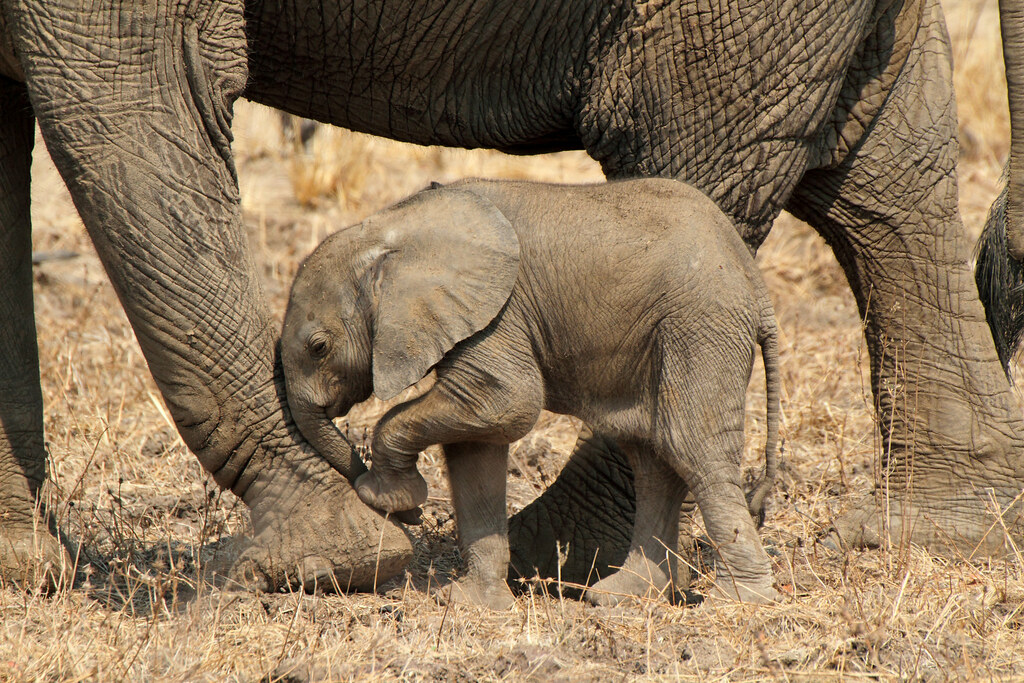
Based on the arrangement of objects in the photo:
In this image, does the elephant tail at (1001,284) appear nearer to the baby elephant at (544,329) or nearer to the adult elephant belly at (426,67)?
the baby elephant at (544,329)

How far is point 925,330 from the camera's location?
4.51 meters

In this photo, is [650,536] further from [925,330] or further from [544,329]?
[925,330]

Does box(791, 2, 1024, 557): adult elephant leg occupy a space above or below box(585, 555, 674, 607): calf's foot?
above

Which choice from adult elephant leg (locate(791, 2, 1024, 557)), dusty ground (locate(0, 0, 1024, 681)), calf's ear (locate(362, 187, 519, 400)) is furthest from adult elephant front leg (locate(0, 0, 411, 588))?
adult elephant leg (locate(791, 2, 1024, 557))

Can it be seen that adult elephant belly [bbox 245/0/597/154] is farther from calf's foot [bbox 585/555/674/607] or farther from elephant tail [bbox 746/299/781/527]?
calf's foot [bbox 585/555/674/607]

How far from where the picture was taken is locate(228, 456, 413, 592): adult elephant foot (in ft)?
11.8

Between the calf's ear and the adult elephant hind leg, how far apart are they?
0.68 metres

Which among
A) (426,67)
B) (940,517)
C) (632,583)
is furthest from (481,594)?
(940,517)

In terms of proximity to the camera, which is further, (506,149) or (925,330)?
(925,330)

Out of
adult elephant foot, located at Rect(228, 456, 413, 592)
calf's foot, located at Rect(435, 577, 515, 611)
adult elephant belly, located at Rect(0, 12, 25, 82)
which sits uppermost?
adult elephant belly, located at Rect(0, 12, 25, 82)

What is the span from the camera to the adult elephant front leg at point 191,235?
11.0ft

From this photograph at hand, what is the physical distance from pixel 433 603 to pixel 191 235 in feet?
4.10

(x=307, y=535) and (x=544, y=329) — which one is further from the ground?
(x=544, y=329)

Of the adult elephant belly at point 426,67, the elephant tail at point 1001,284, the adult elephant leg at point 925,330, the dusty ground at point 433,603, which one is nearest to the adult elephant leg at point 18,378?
the dusty ground at point 433,603
